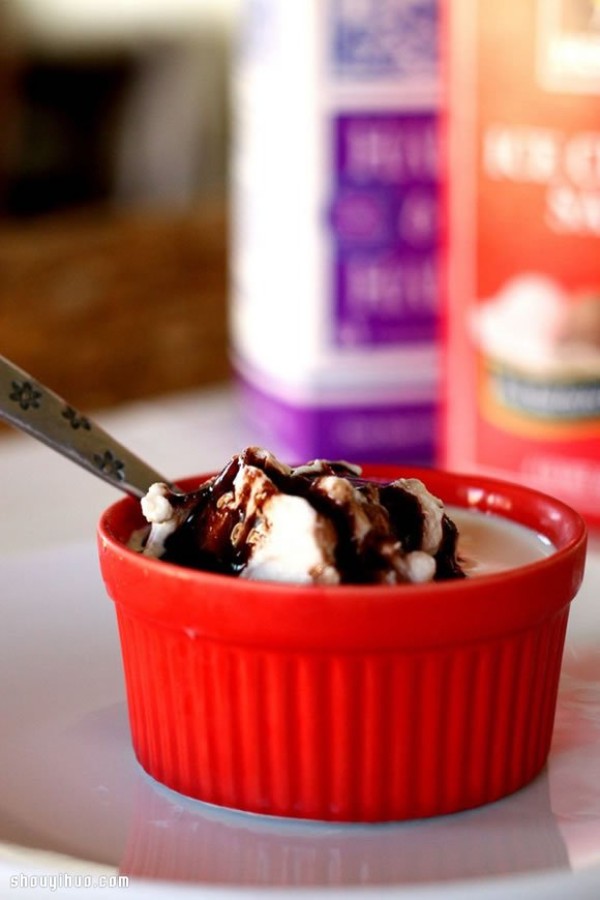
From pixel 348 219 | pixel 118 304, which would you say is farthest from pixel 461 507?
pixel 118 304

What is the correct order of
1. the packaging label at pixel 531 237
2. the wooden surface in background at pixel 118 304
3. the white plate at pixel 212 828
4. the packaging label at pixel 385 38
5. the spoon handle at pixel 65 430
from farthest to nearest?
1. the wooden surface in background at pixel 118 304
2. the packaging label at pixel 385 38
3. the packaging label at pixel 531 237
4. the spoon handle at pixel 65 430
5. the white plate at pixel 212 828

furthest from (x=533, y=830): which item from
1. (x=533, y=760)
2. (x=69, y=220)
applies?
(x=69, y=220)

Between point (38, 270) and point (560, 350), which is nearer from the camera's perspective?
point (560, 350)

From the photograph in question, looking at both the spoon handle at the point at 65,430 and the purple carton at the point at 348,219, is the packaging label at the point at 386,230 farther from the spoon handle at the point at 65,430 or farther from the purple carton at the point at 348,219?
the spoon handle at the point at 65,430

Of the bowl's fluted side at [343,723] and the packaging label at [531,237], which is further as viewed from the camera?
the packaging label at [531,237]

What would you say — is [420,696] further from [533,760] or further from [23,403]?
[23,403]

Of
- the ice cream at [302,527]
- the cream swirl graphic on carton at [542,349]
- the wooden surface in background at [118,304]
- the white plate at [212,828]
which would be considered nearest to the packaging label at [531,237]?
the cream swirl graphic on carton at [542,349]

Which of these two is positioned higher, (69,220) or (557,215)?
(557,215)
